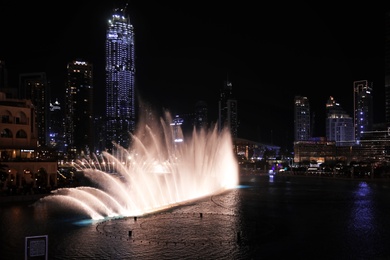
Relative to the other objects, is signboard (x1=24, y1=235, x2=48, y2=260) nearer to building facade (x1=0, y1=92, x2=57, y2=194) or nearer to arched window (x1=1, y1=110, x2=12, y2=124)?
building facade (x1=0, y1=92, x2=57, y2=194)

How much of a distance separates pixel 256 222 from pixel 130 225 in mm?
8378

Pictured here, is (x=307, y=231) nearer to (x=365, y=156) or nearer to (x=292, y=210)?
(x=292, y=210)

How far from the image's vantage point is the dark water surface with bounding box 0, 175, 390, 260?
2097 cm

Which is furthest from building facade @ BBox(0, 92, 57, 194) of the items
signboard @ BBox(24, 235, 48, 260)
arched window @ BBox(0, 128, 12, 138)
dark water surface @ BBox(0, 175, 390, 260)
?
signboard @ BBox(24, 235, 48, 260)

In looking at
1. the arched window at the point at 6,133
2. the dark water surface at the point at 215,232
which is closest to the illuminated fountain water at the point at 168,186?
the dark water surface at the point at 215,232

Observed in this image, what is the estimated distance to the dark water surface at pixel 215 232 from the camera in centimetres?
2097

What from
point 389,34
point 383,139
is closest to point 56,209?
point 383,139

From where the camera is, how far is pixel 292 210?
35.8 m

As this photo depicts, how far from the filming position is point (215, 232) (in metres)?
25.9

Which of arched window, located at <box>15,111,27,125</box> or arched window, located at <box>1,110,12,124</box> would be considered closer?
arched window, located at <box>1,110,12,124</box>

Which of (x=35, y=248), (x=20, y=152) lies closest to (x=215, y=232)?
(x=35, y=248)

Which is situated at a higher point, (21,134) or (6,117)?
(6,117)

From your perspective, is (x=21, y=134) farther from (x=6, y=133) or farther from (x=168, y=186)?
(x=168, y=186)

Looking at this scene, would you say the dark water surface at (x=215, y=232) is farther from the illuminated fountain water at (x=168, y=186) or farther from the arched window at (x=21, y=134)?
the arched window at (x=21, y=134)
